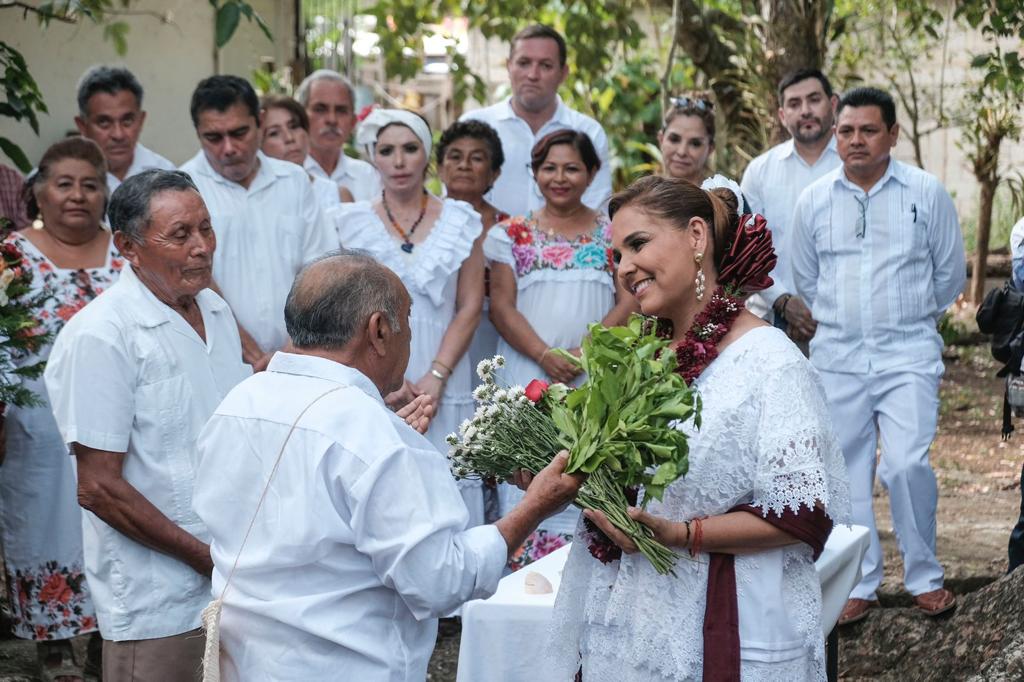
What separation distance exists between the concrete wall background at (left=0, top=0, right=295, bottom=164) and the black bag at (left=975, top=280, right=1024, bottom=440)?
5.75 metres

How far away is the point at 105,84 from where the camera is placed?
6.39 m

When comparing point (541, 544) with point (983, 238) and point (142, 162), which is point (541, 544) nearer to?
point (142, 162)

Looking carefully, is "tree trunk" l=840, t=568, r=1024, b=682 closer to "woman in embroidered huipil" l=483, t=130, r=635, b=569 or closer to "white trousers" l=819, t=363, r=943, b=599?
"white trousers" l=819, t=363, r=943, b=599

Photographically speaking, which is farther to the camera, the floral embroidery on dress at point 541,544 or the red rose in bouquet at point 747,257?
the floral embroidery on dress at point 541,544

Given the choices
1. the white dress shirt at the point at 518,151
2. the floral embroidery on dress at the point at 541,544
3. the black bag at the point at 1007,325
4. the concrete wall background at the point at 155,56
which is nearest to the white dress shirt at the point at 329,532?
the floral embroidery on dress at the point at 541,544

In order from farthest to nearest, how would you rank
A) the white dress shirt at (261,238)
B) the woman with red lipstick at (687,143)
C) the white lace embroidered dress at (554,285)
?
1. the woman with red lipstick at (687,143)
2. the white lace embroidered dress at (554,285)
3. the white dress shirt at (261,238)

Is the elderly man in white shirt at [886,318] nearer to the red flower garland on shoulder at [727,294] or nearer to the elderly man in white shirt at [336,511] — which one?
the red flower garland on shoulder at [727,294]

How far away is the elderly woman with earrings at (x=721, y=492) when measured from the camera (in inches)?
123

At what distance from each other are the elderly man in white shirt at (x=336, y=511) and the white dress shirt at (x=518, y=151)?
400 centimetres

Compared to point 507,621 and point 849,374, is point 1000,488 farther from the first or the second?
point 507,621

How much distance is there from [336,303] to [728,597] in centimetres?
126

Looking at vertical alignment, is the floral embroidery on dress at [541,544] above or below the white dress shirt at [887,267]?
below

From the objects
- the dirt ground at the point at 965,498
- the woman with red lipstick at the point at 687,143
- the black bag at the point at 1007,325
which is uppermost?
the woman with red lipstick at the point at 687,143

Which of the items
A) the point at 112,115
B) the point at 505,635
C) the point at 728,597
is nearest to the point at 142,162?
the point at 112,115
